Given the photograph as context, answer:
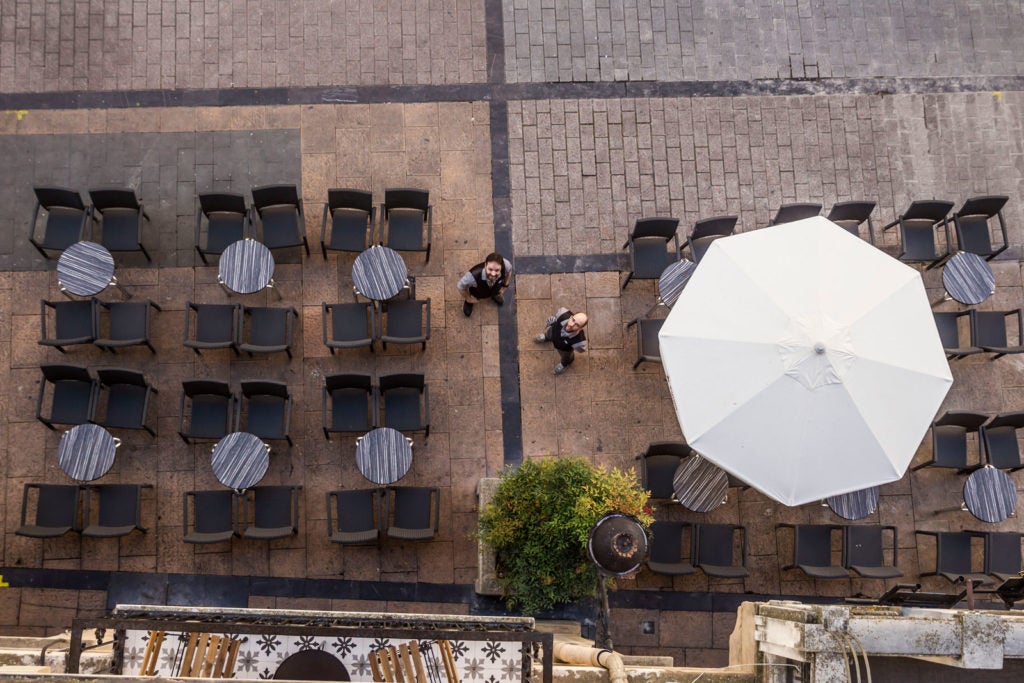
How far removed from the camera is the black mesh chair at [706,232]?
8.24 metres

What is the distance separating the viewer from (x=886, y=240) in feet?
29.5

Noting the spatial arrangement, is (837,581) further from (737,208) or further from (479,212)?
(479,212)

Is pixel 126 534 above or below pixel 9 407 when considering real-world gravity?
below

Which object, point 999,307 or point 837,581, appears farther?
point 999,307

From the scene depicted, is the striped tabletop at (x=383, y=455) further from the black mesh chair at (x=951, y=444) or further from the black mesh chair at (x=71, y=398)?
A: the black mesh chair at (x=951, y=444)

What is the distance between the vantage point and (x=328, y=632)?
5.16m

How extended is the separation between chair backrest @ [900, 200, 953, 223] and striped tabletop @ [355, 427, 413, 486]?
6555mm

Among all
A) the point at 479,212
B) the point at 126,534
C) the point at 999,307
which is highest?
the point at 479,212

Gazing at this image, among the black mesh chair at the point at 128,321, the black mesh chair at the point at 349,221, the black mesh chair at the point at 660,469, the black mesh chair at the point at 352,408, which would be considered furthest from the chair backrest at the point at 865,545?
the black mesh chair at the point at 128,321

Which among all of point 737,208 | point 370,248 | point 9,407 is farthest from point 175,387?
point 737,208

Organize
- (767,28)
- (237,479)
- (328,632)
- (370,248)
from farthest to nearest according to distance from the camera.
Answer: (767,28), (370,248), (237,479), (328,632)

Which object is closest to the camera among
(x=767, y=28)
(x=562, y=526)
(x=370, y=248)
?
(x=562, y=526)

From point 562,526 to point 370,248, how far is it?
148 inches

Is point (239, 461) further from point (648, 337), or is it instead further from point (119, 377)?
point (648, 337)
